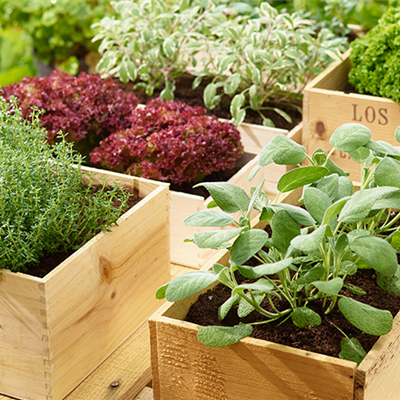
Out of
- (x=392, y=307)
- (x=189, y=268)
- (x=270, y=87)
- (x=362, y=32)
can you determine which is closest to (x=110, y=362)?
(x=189, y=268)

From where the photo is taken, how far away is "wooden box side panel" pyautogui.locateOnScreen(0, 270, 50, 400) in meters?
1.07

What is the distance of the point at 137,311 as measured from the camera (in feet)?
4.36

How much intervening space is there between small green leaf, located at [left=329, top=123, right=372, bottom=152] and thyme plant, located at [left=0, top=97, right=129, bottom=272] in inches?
18.0

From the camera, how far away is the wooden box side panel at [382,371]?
857 mm

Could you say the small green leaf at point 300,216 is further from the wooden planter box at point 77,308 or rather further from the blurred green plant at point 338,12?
the blurred green plant at point 338,12

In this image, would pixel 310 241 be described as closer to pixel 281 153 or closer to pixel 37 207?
pixel 281 153

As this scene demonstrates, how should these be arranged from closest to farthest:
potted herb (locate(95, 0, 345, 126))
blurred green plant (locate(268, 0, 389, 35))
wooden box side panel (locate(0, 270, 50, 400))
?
wooden box side panel (locate(0, 270, 50, 400)) → potted herb (locate(95, 0, 345, 126)) → blurred green plant (locate(268, 0, 389, 35))

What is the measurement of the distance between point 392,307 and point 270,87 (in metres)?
1.23

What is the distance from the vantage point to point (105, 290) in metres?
1.21

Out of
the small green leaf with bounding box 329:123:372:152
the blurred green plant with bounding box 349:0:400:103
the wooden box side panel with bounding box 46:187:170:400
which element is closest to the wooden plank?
the wooden box side panel with bounding box 46:187:170:400

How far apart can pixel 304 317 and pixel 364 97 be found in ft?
3.17

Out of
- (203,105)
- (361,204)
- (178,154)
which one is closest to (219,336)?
(361,204)

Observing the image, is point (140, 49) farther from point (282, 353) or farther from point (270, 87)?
point (282, 353)

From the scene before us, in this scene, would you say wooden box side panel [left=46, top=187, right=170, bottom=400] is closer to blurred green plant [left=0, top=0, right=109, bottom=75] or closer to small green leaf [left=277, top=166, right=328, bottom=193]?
small green leaf [left=277, top=166, right=328, bottom=193]
